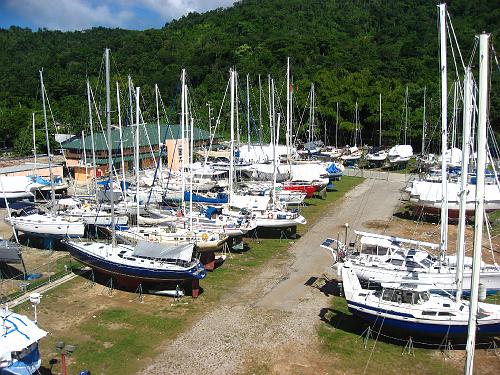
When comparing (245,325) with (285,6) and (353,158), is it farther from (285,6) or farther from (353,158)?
(285,6)

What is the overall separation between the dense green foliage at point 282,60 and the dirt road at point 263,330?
140 ft

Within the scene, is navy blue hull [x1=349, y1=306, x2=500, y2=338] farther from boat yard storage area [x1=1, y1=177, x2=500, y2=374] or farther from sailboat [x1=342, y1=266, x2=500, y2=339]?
boat yard storage area [x1=1, y1=177, x2=500, y2=374]

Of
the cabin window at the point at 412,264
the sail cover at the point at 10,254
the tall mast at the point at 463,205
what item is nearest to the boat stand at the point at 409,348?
the tall mast at the point at 463,205

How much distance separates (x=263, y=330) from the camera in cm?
1980

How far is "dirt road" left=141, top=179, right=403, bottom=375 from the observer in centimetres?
1734

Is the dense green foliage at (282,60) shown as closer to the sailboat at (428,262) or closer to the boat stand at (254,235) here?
the boat stand at (254,235)

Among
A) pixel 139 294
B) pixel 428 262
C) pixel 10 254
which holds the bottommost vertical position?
pixel 139 294

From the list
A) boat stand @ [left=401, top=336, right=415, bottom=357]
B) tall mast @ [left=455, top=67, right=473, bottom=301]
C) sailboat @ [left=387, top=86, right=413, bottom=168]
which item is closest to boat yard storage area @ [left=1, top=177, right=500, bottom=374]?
boat stand @ [left=401, top=336, right=415, bottom=357]

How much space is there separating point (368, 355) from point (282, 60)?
3668 inches

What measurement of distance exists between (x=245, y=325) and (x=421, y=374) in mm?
6911

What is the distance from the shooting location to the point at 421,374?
16.9 metres

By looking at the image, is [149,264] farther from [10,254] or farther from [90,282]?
[10,254]

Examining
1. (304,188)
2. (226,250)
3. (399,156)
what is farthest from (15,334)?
(399,156)

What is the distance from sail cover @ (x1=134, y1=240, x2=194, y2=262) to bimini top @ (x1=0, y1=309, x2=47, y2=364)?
777 cm
